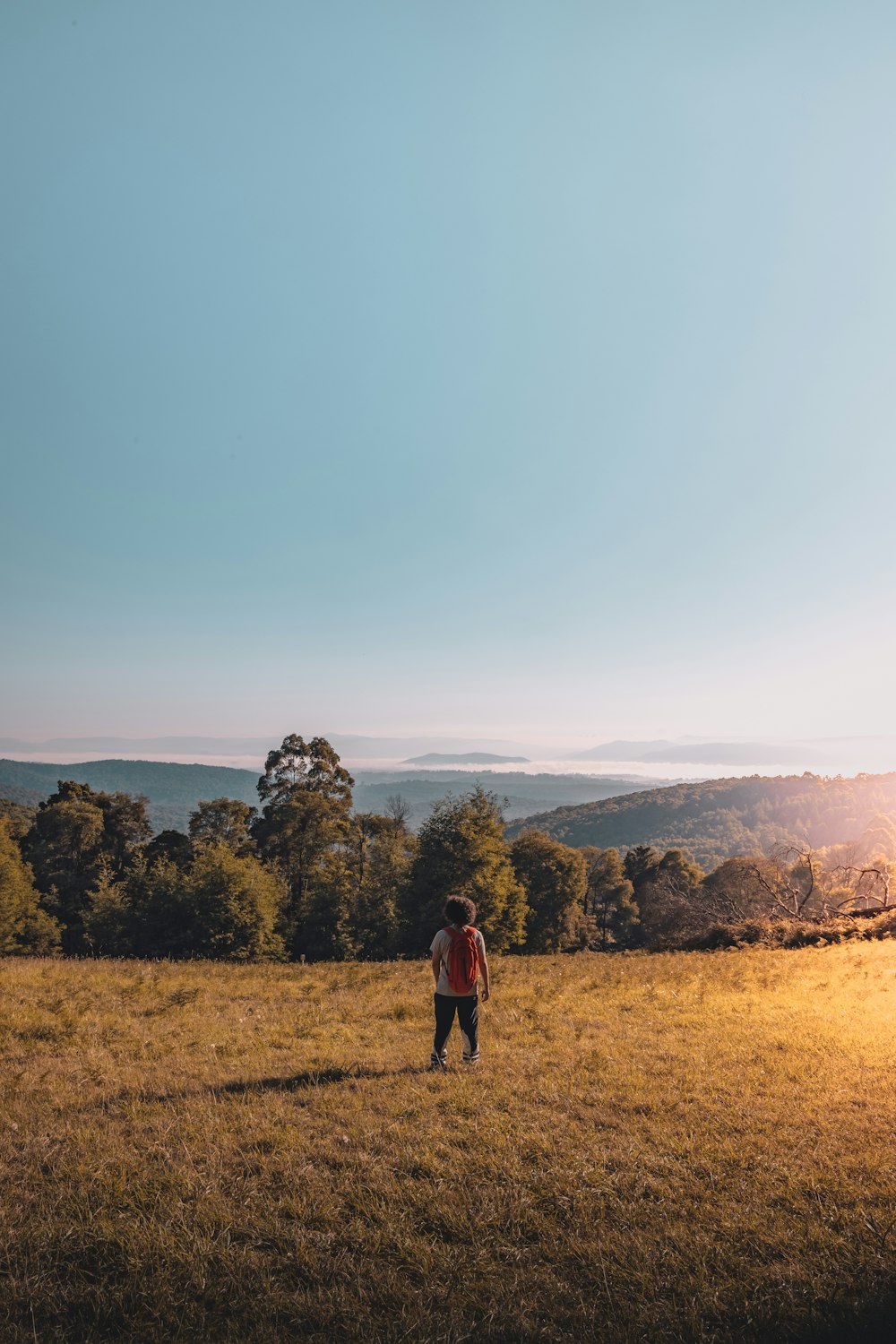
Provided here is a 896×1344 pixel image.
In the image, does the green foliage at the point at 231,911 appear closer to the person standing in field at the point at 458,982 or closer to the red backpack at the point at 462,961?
the person standing in field at the point at 458,982

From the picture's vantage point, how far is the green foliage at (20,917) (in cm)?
3759

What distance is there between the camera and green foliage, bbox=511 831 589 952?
160ft

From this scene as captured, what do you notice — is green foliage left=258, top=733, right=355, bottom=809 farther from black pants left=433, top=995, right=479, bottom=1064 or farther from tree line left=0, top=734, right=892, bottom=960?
black pants left=433, top=995, right=479, bottom=1064

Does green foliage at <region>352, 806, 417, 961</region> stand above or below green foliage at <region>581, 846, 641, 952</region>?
above

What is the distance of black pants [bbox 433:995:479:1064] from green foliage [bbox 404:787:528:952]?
29.7 metres

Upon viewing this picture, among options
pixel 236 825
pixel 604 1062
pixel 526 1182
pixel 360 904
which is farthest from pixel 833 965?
pixel 236 825

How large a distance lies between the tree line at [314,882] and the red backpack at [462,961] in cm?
2099

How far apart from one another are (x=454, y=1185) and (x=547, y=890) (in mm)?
47747

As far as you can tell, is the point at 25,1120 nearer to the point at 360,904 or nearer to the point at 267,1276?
the point at 267,1276

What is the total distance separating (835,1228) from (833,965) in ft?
45.7

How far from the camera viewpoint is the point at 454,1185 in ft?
16.8

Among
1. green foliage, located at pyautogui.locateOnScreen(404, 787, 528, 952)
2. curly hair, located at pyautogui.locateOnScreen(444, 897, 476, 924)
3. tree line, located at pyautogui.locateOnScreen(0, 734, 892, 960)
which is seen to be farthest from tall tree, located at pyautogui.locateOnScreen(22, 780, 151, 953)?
curly hair, located at pyautogui.locateOnScreen(444, 897, 476, 924)

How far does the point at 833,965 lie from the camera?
15.8 m

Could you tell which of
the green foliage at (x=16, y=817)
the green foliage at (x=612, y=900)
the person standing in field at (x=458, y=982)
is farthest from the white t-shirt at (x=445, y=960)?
the green foliage at (x=612, y=900)
